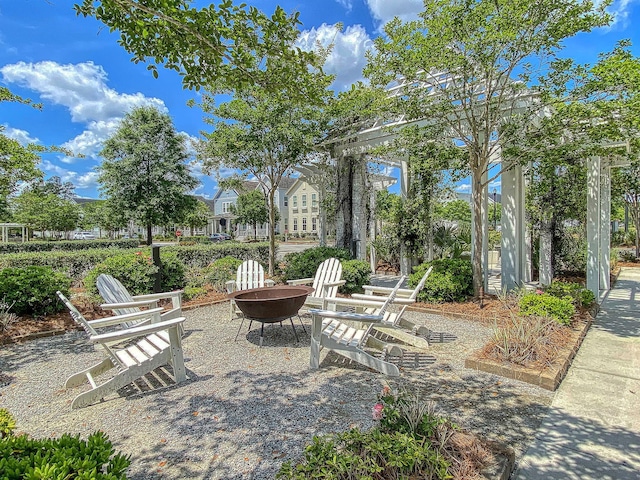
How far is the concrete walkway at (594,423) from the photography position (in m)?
1.96

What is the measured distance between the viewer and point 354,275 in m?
6.93

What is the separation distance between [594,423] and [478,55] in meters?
4.44

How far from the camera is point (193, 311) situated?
19.8 ft

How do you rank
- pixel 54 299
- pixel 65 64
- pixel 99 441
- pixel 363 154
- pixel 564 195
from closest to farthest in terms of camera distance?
pixel 99 441, pixel 54 299, pixel 65 64, pixel 564 195, pixel 363 154

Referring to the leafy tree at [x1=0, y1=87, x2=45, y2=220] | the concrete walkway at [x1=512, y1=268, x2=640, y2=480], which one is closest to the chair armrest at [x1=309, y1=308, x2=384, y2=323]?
the concrete walkway at [x1=512, y1=268, x2=640, y2=480]

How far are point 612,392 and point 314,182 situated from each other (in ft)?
27.4

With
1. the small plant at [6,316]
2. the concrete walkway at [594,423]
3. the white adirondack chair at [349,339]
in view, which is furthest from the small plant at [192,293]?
the concrete walkway at [594,423]

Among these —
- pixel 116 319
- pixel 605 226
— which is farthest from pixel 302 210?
pixel 116 319

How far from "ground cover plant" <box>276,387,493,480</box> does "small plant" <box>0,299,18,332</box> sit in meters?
4.72

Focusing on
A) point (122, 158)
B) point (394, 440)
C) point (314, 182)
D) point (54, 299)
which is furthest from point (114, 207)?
point (394, 440)

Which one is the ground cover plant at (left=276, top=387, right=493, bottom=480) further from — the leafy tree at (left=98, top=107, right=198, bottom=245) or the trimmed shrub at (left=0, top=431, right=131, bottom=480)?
the leafy tree at (left=98, top=107, right=198, bottom=245)

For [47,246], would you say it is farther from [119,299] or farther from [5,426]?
[5,426]

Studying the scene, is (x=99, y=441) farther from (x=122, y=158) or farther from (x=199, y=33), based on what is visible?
(x=122, y=158)

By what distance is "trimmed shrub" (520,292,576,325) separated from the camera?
13.8 feet
